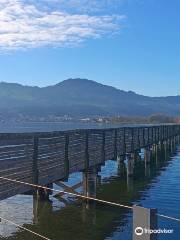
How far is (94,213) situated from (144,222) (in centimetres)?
1431

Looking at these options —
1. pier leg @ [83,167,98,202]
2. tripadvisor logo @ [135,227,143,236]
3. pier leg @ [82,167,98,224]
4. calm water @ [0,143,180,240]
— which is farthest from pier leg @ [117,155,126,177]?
tripadvisor logo @ [135,227,143,236]

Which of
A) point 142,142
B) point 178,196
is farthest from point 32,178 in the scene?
point 142,142

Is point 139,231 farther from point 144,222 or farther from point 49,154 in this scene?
point 49,154

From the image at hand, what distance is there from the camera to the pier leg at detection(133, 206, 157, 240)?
6418 mm

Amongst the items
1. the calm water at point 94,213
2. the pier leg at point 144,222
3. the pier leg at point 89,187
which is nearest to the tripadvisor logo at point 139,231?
the pier leg at point 144,222

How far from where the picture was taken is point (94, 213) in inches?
811

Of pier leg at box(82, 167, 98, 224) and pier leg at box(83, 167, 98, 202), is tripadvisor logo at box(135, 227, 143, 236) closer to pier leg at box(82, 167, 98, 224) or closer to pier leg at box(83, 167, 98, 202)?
pier leg at box(82, 167, 98, 224)

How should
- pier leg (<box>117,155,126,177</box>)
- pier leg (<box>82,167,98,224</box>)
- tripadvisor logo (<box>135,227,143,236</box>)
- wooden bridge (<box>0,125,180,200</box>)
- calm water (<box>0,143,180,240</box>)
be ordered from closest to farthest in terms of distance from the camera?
tripadvisor logo (<box>135,227,143,236</box>) → wooden bridge (<box>0,125,180,200</box>) → calm water (<box>0,143,180,240</box>) → pier leg (<box>82,167,98,224</box>) → pier leg (<box>117,155,126,177</box>)

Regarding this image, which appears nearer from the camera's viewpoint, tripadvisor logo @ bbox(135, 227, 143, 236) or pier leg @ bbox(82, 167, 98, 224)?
tripadvisor logo @ bbox(135, 227, 143, 236)

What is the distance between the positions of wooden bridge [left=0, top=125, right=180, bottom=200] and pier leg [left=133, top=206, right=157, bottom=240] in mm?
9327

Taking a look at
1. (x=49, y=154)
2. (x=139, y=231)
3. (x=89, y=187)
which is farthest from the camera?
(x=89, y=187)

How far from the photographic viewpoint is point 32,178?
59.0 feet

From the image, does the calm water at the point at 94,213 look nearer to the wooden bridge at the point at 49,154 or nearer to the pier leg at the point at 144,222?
the wooden bridge at the point at 49,154

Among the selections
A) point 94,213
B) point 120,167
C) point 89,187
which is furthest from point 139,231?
point 120,167
